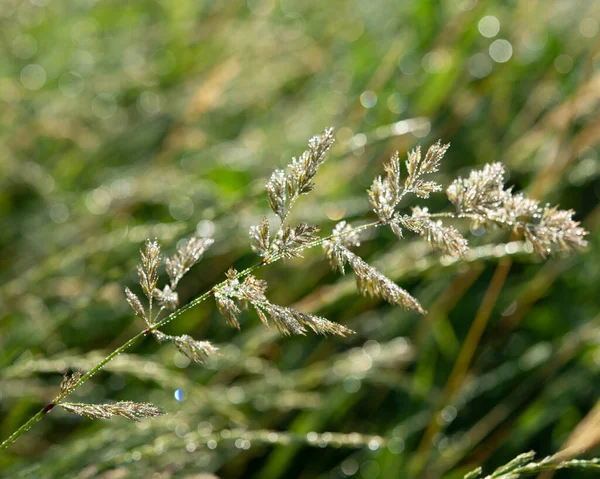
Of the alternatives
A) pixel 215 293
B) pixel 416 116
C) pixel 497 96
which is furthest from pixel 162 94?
pixel 215 293

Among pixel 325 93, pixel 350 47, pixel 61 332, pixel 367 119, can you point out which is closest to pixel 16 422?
pixel 61 332

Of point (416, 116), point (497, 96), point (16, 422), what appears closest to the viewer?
point (16, 422)

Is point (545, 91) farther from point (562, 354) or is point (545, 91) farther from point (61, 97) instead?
point (61, 97)

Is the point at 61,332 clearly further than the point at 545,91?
No

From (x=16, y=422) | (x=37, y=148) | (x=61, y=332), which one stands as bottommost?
(x=16, y=422)

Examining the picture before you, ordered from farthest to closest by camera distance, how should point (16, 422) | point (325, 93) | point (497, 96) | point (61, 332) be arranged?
point (325, 93), point (497, 96), point (61, 332), point (16, 422)

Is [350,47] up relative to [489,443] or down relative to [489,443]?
up

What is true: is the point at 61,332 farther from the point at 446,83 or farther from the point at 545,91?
the point at 545,91
